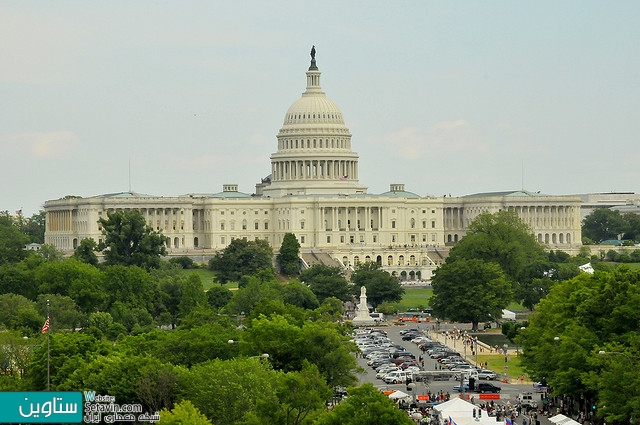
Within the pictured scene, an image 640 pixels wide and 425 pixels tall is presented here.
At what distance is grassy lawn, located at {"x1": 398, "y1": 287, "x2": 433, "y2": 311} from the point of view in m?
164

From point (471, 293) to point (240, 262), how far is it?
53299 mm

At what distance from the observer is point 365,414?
215 feet

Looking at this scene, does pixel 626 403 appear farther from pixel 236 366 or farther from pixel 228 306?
pixel 228 306

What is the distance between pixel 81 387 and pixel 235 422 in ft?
35.9

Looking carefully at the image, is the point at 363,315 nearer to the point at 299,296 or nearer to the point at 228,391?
the point at 299,296

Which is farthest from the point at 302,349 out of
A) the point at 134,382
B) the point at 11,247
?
the point at 11,247

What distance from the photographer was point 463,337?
12938 cm

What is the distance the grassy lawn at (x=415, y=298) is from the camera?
537 feet

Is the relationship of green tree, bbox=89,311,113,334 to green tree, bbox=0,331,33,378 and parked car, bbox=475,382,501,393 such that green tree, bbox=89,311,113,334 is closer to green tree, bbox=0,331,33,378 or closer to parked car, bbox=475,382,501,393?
green tree, bbox=0,331,33,378

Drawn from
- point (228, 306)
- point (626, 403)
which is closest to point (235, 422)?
point (626, 403)

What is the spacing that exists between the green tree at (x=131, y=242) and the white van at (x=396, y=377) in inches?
2808

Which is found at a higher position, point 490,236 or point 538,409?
point 490,236

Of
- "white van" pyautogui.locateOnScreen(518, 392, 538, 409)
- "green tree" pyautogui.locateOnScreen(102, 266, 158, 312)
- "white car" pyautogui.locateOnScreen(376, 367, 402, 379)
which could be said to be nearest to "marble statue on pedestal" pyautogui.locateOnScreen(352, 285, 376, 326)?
"green tree" pyautogui.locateOnScreen(102, 266, 158, 312)

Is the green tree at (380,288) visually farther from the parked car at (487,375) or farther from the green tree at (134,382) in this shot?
the green tree at (134,382)
